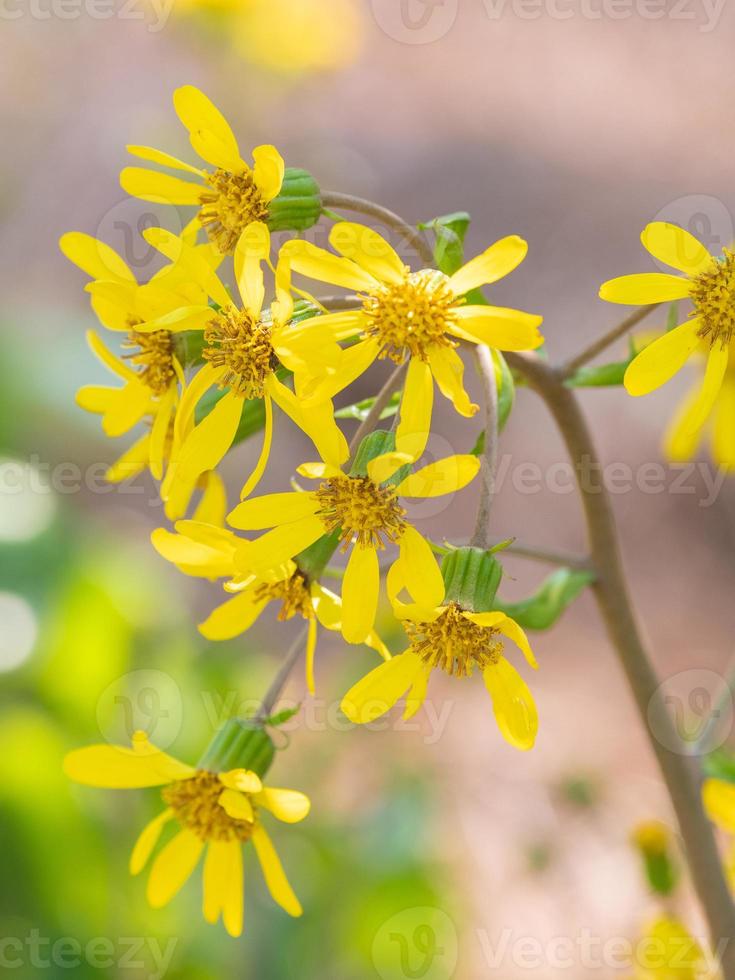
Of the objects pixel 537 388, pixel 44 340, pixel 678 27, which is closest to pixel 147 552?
pixel 44 340

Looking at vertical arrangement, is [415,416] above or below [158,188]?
below

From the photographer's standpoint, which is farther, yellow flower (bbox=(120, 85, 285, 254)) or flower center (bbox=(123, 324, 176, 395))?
flower center (bbox=(123, 324, 176, 395))

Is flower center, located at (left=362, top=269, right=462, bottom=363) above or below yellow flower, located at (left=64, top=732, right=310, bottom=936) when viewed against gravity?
above

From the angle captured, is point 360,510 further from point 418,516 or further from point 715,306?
point 418,516

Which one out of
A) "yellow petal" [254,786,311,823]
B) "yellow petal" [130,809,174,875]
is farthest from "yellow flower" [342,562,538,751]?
"yellow petal" [130,809,174,875]

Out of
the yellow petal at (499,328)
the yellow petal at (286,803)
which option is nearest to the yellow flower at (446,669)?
the yellow petal at (286,803)

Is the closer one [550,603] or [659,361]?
[659,361]

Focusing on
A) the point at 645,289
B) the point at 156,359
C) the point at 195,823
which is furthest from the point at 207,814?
the point at 645,289

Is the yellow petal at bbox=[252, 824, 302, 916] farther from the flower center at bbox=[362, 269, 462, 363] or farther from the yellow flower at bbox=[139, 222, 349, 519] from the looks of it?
the flower center at bbox=[362, 269, 462, 363]
